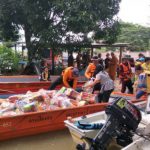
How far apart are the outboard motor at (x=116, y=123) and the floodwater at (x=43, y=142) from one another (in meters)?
1.87

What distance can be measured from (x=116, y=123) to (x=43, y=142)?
7.73 feet

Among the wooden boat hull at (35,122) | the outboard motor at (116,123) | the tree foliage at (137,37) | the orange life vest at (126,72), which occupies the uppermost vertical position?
the tree foliage at (137,37)

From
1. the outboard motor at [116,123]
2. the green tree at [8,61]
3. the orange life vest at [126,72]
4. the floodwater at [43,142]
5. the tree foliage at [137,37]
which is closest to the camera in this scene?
the outboard motor at [116,123]

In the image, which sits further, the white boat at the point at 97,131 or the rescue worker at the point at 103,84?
the rescue worker at the point at 103,84

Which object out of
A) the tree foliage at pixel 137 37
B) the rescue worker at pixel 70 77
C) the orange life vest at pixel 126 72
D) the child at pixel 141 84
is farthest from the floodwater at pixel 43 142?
the tree foliage at pixel 137 37

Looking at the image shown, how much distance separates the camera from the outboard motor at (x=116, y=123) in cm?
482

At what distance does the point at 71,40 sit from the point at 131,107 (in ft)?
30.0

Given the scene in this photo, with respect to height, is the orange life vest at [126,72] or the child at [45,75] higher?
the orange life vest at [126,72]

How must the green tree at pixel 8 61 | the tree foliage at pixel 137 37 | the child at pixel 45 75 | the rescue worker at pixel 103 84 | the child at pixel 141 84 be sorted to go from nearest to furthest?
the rescue worker at pixel 103 84, the child at pixel 141 84, the child at pixel 45 75, the green tree at pixel 8 61, the tree foliage at pixel 137 37

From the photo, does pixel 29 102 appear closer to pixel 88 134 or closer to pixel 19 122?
pixel 19 122

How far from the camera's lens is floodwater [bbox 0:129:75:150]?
6.48m

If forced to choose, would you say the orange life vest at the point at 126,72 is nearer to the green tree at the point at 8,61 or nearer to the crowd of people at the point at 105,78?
the crowd of people at the point at 105,78

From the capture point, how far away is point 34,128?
6.62 metres

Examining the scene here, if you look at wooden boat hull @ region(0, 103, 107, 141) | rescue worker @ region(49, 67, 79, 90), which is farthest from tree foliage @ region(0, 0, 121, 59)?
wooden boat hull @ region(0, 103, 107, 141)
